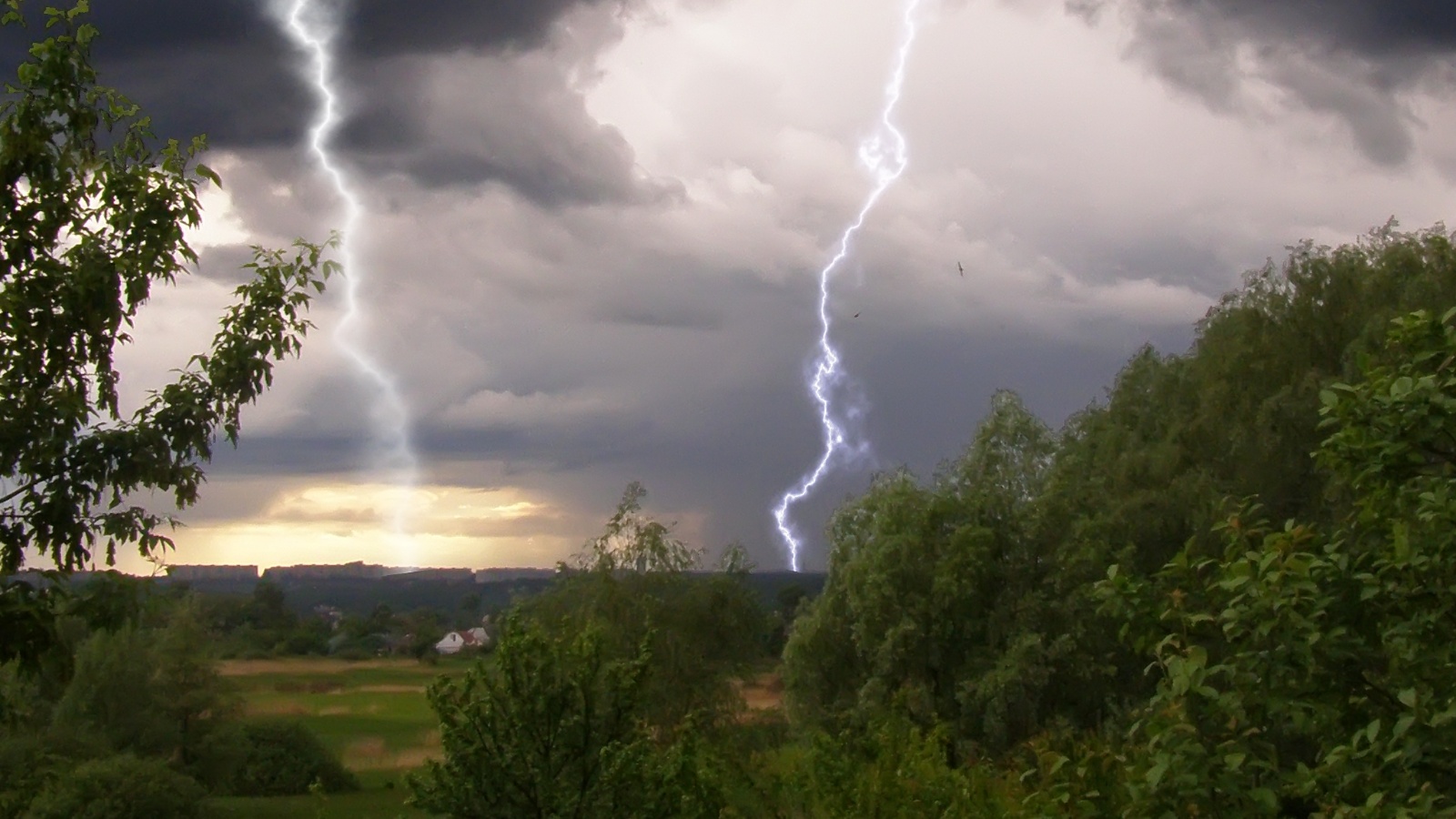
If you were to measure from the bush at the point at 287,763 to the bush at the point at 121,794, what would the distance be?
2022 centimetres

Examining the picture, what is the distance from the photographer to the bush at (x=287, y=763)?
59.5m

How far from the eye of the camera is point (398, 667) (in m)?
76.9

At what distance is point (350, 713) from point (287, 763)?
14.1 m

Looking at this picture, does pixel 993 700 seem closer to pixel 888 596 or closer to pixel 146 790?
pixel 888 596

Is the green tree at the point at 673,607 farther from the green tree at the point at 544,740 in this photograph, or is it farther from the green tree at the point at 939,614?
the green tree at the point at 544,740

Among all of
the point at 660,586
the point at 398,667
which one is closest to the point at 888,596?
the point at 660,586

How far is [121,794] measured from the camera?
1404 inches

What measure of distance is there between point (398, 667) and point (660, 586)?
3790cm

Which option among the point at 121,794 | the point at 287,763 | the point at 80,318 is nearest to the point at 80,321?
the point at 80,318

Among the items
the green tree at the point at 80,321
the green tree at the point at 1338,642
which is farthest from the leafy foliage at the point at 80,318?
the green tree at the point at 1338,642

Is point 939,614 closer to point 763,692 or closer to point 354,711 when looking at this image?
point 763,692

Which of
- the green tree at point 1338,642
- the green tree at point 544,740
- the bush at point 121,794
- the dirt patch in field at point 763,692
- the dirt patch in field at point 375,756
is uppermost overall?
the green tree at point 1338,642

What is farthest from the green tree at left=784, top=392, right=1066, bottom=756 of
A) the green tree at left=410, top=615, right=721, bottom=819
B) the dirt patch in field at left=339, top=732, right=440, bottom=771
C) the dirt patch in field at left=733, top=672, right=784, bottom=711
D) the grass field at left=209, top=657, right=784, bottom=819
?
the dirt patch in field at left=339, top=732, right=440, bottom=771

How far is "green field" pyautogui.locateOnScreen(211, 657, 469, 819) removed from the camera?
54.6m
